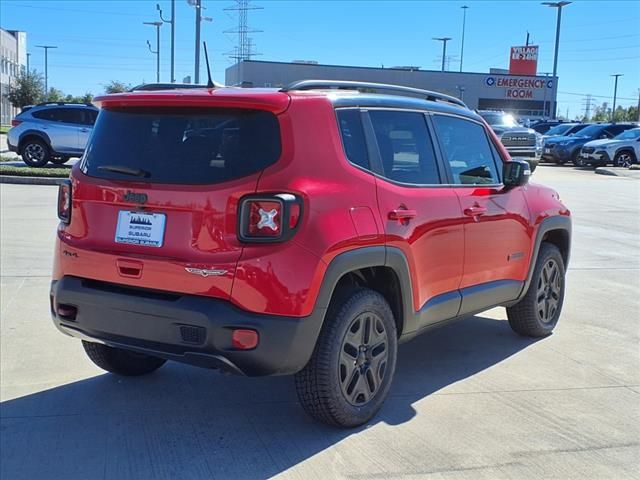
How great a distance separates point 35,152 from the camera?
19.6 m

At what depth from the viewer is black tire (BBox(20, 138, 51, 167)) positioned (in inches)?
768

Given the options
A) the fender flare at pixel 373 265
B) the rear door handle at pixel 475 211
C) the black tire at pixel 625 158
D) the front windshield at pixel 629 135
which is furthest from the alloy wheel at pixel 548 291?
the front windshield at pixel 629 135

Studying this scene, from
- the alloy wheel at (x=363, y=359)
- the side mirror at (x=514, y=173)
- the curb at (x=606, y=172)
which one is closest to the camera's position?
Answer: the alloy wheel at (x=363, y=359)

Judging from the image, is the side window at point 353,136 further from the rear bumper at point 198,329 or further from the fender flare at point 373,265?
the rear bumper at point 198,329

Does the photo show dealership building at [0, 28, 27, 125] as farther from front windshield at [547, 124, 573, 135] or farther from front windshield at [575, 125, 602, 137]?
front windshield at [575, 125, 602, 137]

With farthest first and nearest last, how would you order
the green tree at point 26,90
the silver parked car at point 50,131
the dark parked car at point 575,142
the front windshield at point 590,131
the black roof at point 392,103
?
the green tree at point 26,90, the front windshield at point 590,131, the dark parked car at point 575,142, the silver parked car at point 50,131, the black roof at point 392,103

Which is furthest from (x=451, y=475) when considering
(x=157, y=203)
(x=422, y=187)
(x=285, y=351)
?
(x=157, y=203)

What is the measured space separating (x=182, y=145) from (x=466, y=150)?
2228 mm

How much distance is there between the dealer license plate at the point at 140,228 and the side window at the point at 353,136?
106 centimetres

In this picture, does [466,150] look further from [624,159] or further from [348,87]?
[624,159]

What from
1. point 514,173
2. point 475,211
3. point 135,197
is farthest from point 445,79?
point 135,197

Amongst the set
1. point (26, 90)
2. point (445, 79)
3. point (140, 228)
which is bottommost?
point (140, 228)

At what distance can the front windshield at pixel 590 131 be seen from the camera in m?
30.0

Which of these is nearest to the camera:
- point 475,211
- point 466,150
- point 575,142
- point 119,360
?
point 119,360
